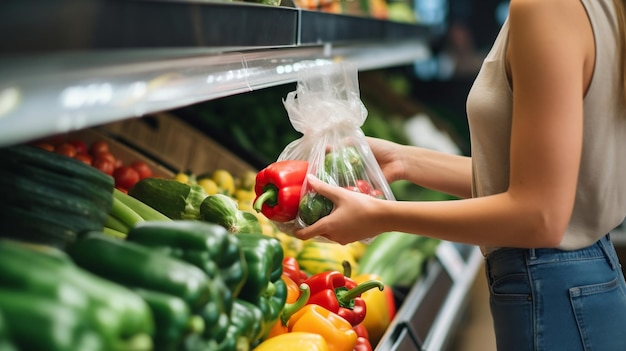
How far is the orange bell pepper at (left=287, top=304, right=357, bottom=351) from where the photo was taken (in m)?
1.90

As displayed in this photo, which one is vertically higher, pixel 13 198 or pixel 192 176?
pixel 13 198

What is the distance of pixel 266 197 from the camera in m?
1.88

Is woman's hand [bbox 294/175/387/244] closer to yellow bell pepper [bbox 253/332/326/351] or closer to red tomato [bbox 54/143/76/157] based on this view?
yellow bell pepper [bbox 253/332/326/351]

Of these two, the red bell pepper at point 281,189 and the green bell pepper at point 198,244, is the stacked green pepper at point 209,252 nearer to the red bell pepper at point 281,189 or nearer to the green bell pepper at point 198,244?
the green bell pepper at point 198,244

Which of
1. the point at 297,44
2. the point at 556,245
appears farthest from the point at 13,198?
the point at 556,245

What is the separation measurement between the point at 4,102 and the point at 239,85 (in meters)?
0.75

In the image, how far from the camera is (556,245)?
1.65 metres

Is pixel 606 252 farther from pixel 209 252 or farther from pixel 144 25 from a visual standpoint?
pixel 144 25

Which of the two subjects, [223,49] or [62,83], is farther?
[223,49]

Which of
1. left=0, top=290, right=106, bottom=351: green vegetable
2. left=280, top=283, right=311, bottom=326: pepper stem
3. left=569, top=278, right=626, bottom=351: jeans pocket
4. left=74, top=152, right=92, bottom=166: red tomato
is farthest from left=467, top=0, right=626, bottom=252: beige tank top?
left=74, top=152, right=92, bottom=166: red tomato

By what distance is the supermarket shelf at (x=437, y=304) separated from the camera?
2.30 metres

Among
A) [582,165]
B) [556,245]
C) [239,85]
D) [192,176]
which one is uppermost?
[239,85]

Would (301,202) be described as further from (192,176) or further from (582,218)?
(192,176)

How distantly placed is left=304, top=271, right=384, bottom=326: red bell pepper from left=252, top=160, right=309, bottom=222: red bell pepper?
0.29 meters
